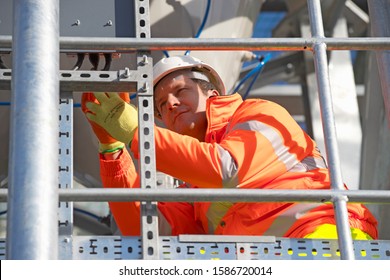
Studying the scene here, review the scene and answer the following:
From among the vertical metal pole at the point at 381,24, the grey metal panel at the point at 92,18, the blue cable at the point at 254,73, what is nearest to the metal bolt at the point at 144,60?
the grey metal panel at the point at 92,18

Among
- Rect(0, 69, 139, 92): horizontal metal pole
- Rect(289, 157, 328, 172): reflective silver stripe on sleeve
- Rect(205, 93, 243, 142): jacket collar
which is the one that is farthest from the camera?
Rect(205, 93, 243, 142): jacket collar

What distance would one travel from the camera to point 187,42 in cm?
303

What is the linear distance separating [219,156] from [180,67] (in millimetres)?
720

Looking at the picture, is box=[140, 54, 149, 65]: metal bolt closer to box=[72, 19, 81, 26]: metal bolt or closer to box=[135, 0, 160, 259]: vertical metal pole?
box=[135, 0, 160, 259]: vertical metal pole

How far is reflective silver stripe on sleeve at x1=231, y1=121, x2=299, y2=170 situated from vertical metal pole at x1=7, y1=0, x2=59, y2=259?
972mm

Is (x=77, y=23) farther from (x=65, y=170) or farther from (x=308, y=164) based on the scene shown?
(x=308, y=164)

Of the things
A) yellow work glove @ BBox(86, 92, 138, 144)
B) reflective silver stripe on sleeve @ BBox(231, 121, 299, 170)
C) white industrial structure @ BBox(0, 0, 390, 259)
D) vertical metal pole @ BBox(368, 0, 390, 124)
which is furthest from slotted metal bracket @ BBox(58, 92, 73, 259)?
vertical metal pole @ BBox(368, 0, 390, 124)

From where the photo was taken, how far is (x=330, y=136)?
2904 mm

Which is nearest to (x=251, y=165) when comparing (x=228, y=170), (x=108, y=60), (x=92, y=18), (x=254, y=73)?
(x=228, y=170)

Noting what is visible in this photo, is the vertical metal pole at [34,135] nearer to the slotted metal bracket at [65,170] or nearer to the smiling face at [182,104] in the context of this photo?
the slotted metal bracket at [65,170]

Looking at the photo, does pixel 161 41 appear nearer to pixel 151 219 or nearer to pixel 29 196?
pixel 151 219

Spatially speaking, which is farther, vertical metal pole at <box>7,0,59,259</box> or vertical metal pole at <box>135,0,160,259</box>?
vertical metal pole at <box>135,0,160,259</box>

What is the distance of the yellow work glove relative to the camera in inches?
138
